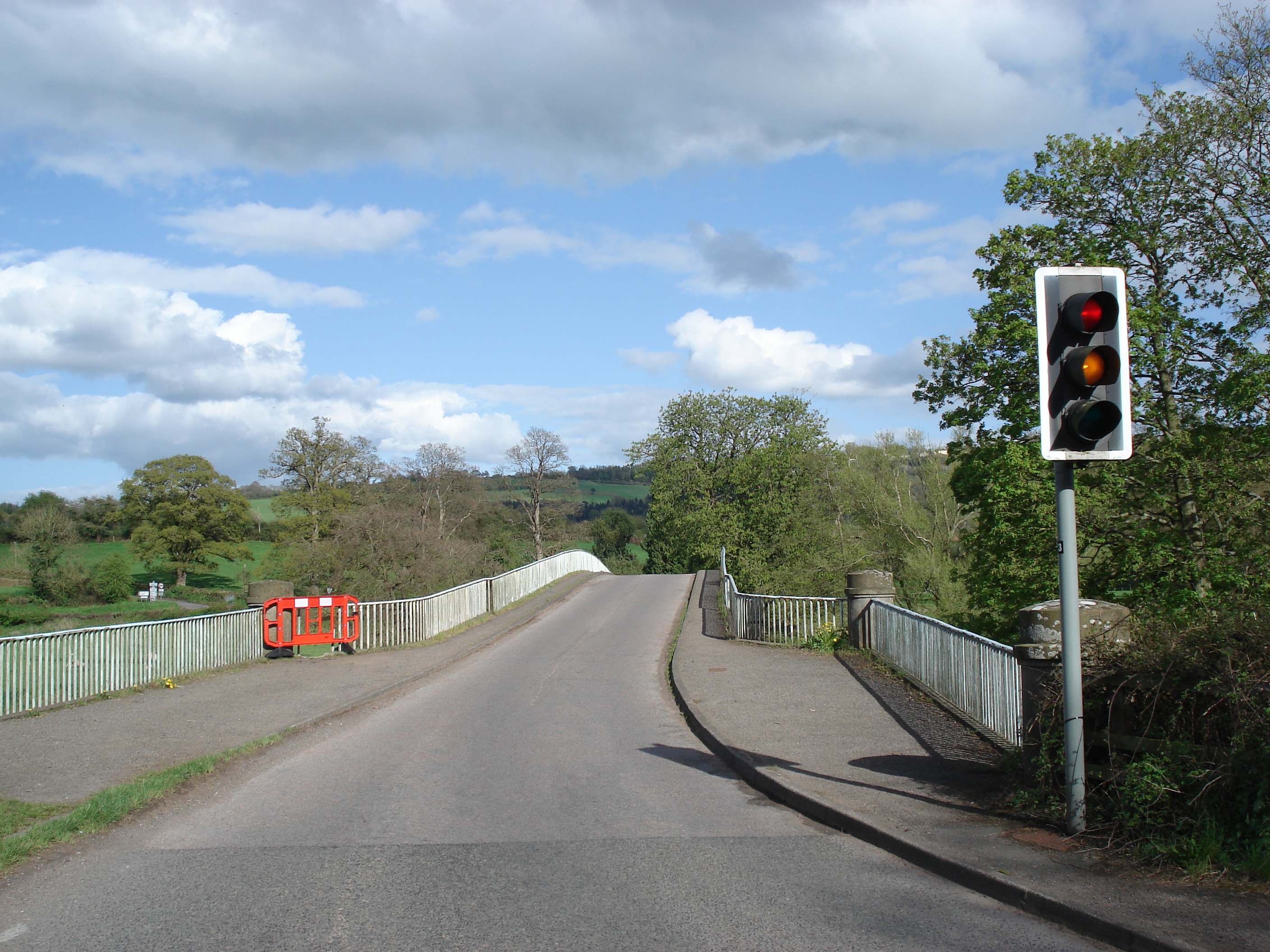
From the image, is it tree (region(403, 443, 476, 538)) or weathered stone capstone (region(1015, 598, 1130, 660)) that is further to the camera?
tree (region(403, 443, 476, 538))

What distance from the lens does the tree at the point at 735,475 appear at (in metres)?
45.0

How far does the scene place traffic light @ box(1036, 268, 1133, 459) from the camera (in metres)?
5.57

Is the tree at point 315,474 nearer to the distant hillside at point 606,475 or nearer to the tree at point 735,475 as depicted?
the tree at point 735,475

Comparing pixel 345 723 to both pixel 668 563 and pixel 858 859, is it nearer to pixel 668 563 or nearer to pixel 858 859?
pixel 858 859

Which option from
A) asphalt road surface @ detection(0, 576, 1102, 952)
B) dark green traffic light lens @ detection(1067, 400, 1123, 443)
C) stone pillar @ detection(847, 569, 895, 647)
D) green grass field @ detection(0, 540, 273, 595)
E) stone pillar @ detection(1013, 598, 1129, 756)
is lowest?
green grass field @ detection(0, 540, 273, 595)

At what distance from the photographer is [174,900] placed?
507cm

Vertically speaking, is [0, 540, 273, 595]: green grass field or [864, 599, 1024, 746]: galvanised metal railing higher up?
[864, 599, 1024, 746]: galvanised metal railing

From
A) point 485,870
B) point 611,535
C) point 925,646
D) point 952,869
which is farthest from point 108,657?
point 611,535

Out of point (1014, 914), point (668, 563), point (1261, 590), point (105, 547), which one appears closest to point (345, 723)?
point (1014, 914)

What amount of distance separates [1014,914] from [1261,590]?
331cm

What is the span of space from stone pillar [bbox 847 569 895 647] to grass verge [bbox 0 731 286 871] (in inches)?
422

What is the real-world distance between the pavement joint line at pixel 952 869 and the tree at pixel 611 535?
260ft

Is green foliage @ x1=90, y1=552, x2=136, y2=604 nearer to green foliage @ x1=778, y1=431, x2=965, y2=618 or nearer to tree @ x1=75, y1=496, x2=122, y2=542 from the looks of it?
tree @ x1=75, y1=496, x2=122, y2=542

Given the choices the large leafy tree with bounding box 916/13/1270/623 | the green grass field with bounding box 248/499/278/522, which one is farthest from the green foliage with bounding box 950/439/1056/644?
the green grass field with bounding box 248/499/278/522
